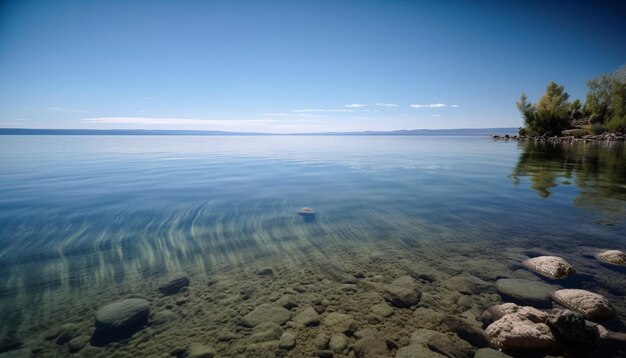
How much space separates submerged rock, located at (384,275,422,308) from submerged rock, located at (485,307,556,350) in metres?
1.57

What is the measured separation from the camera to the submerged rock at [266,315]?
572cm

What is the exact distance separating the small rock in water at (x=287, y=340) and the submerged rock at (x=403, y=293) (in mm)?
2450

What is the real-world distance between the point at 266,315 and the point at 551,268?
7.36 m

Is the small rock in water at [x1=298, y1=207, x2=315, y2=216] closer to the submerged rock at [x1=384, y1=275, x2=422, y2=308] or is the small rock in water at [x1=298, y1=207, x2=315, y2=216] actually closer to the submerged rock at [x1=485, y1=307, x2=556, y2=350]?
the submerged rock at [x1=384, y1=275, x2=422, y2=308]

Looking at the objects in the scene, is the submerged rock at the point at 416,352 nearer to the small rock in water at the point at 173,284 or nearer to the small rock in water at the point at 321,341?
the small rock in water at the point at 321,341

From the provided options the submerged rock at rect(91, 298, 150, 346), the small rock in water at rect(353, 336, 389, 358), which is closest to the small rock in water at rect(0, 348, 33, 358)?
the submerged rock at rect(91, 298, 150, 346)

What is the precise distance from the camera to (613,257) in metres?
7.63

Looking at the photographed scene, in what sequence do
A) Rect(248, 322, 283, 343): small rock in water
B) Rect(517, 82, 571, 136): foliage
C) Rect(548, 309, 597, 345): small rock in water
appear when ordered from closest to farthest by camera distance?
Rect(548, 309, 597, 345): small rock in water, Rect(248, 322, 283, 343): small rock in water, Rect(517, 82, 571, 136): foliage

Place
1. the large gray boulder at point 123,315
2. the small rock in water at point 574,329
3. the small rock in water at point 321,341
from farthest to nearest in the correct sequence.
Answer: the large gray boulder at point 123,315 → the small rock in water at point 321,341 → the small rock in water at point 574,329

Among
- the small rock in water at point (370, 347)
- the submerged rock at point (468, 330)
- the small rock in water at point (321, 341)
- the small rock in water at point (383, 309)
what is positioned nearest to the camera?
the small rock in water at point (370, 347)

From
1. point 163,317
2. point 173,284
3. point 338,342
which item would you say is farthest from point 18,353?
point 338,342

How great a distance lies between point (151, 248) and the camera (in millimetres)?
9406

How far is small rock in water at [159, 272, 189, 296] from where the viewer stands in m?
6.88

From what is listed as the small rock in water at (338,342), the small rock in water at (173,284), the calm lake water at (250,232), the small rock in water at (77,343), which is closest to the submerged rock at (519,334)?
the calm lake water at (250,232)
